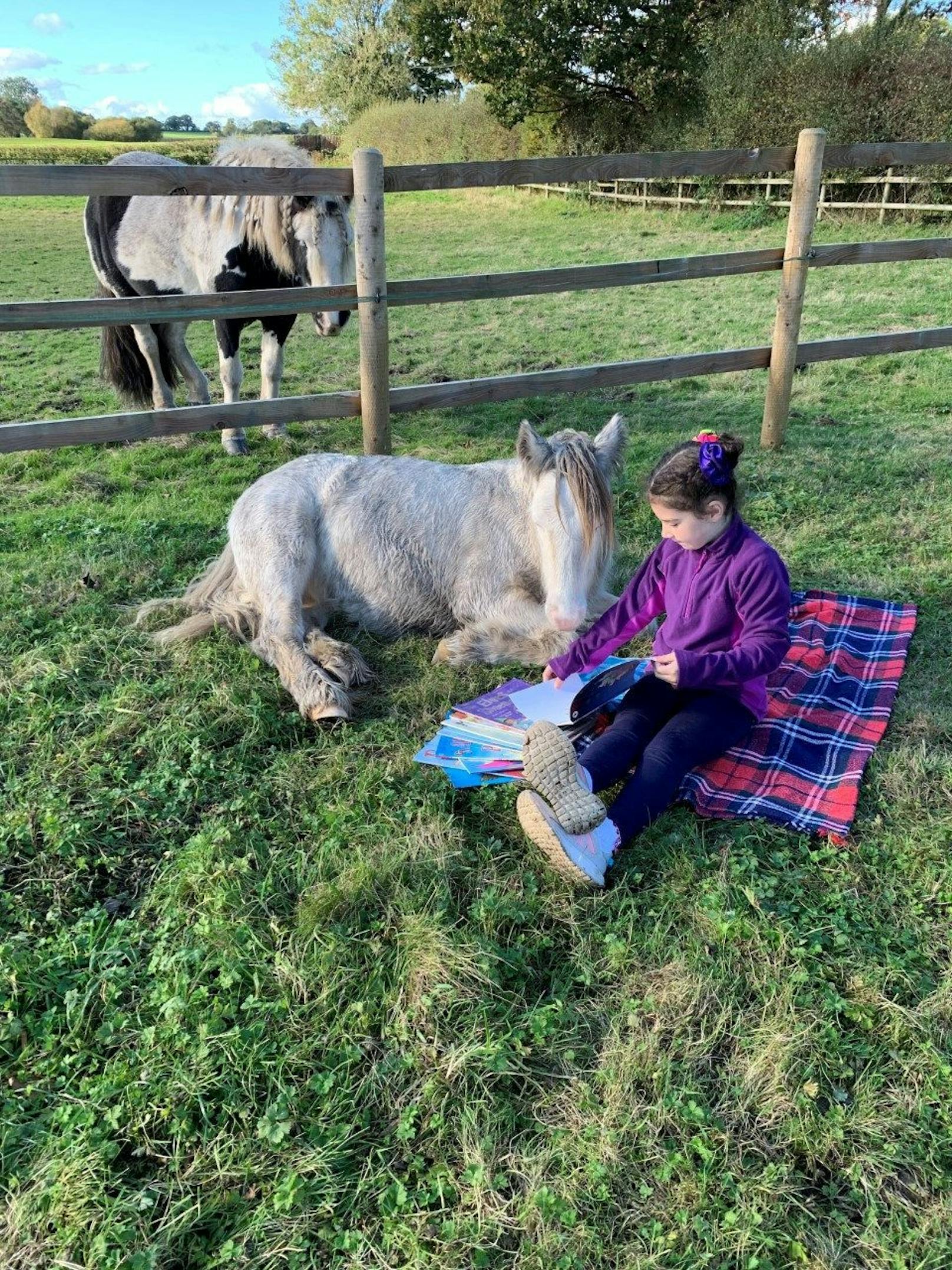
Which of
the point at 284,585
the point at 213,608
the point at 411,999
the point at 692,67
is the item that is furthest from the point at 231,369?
the point at 692,67

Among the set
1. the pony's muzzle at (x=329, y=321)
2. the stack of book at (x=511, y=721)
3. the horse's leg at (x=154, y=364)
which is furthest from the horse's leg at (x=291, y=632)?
the horse's leg at (x=154, y=364)

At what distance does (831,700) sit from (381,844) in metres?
1.93

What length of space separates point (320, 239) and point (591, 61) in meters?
24.0

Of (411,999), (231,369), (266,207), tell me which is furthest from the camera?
(231,369)

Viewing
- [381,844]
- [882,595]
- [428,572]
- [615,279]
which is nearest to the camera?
[381,844]

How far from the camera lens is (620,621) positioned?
3.23m

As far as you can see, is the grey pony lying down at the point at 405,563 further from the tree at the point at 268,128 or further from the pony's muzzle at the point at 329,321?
the tree at the point at 268,128

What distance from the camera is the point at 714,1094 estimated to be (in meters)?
1.93

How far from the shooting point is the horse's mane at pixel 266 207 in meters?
5.73

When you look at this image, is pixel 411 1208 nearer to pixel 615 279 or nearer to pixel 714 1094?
pixel 714 1094

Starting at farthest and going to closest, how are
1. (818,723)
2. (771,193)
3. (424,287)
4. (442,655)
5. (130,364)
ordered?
(771,193) < (130,364) < (424,287) < (442,655) < (818,723)

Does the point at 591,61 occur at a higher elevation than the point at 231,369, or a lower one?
higher

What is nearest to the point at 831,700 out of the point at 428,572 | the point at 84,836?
the point at 428,572

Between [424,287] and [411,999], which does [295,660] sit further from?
[424,287]
